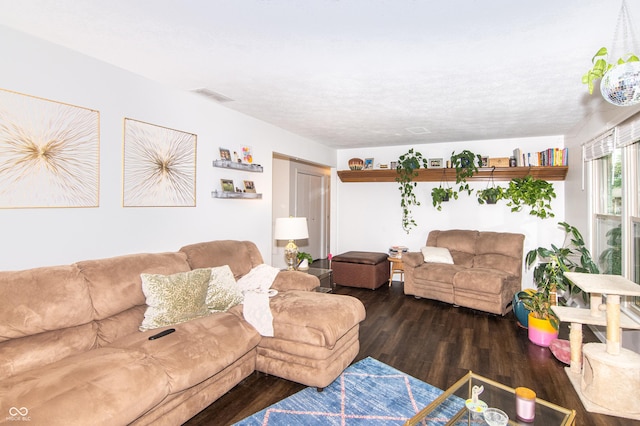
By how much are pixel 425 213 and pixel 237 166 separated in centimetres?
339

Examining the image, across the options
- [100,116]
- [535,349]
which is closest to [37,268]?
[100,116]

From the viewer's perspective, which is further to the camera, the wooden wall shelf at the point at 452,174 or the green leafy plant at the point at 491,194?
the green leafy plant at the point at 491,194

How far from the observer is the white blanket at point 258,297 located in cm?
245

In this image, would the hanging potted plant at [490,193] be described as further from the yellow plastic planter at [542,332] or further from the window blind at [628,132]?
the yellow plastic planter at [542,332]

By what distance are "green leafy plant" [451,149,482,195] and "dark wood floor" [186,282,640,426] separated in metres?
1.97

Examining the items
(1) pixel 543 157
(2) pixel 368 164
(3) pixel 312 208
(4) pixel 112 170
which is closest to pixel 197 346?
(4) pixel 112 170

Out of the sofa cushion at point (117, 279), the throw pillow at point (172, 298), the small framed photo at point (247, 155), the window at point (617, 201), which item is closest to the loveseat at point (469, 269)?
the window at point (617, 201)

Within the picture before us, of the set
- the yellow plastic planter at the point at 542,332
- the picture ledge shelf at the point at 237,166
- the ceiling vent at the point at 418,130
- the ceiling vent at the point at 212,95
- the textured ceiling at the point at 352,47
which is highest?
the ceiling vent at the point at 418,130

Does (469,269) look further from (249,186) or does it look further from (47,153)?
(47,153)

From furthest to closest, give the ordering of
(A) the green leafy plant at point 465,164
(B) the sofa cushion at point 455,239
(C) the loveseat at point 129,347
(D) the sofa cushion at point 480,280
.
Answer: (A) the green leafy plant at point 465,164 < (B) the sofa cushion at point 455,239 < (D) the sofa cushion at point 480,280 < (C) the loveseat at point 129,347

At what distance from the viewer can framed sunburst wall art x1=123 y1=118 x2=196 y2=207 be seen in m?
2.69

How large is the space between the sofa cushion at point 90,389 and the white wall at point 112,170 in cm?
84

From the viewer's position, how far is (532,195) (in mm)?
4848

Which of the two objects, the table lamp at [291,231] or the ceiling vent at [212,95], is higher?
Answer: the ceiling vent at [212,95]
